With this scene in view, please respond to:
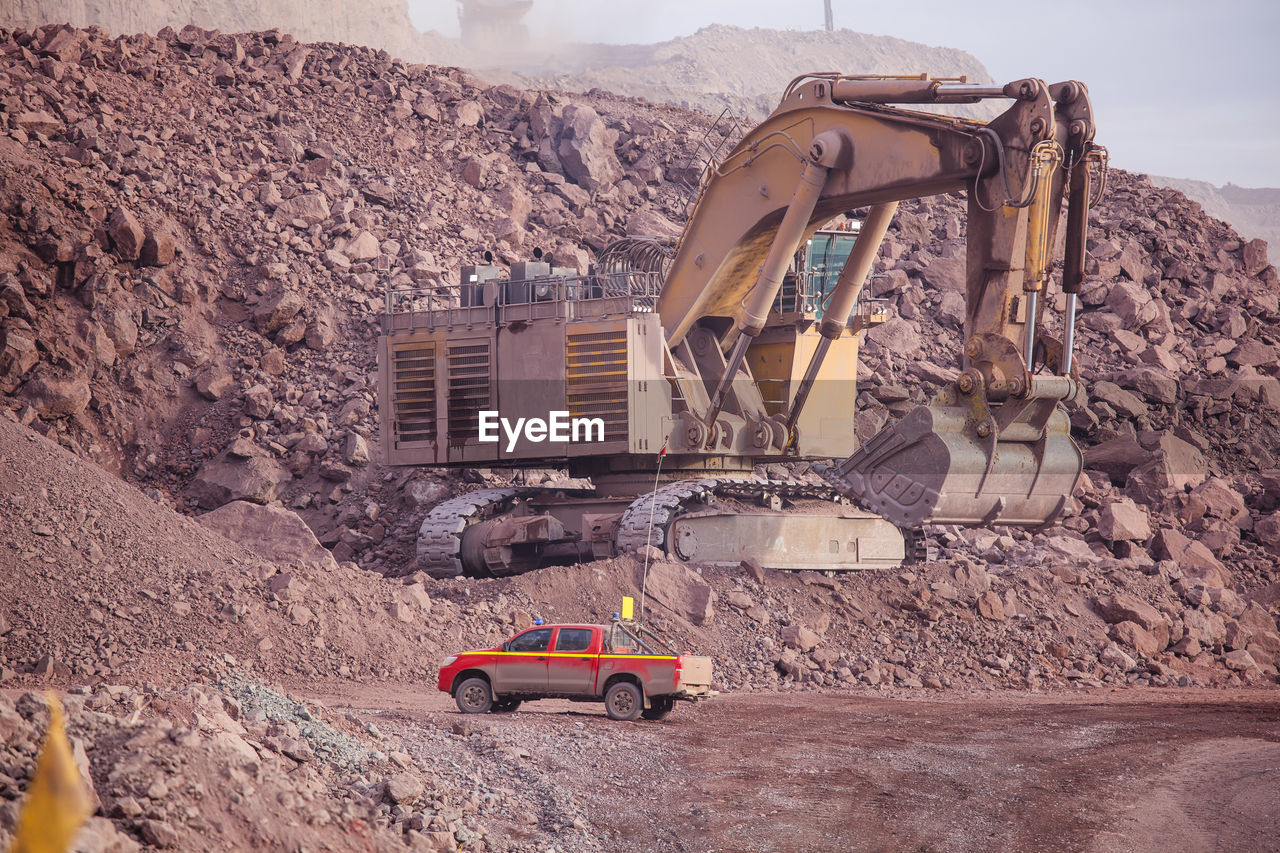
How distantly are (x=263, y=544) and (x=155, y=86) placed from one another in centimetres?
1917

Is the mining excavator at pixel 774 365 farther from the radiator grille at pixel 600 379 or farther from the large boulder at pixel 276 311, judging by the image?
the large boulder at pixel 276 311

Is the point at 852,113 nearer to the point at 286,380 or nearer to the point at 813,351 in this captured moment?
the point at 813,351

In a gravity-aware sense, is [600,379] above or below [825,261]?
below

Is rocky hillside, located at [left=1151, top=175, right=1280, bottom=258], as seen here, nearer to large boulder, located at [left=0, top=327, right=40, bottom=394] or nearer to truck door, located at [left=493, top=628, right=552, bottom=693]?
large boulder, located at [left=0, top=327, right=40, bottom=394]

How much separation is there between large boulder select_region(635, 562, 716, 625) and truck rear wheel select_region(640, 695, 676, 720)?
3.78m

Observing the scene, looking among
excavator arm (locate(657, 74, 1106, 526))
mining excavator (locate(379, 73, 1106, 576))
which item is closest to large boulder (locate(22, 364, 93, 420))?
mining excavator (locate(379, 73, 1106, 576))

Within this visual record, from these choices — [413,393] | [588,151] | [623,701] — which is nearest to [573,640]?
[623,701]

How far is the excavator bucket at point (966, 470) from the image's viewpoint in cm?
1502

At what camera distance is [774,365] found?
64.0ft

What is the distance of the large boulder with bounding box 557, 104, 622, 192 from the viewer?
37.5m

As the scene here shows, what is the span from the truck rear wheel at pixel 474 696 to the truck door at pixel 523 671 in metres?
0.10

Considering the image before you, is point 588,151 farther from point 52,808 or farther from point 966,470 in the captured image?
point 52,808

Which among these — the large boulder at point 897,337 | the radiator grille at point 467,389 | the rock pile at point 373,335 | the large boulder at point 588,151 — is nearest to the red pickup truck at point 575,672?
the rock pile at point 373,335

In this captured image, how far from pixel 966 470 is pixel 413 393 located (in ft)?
27.0
